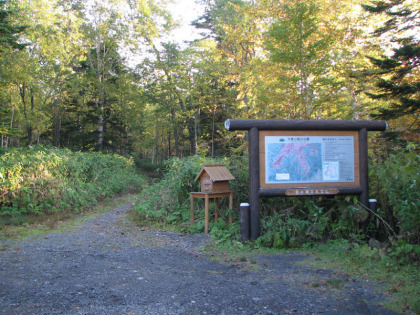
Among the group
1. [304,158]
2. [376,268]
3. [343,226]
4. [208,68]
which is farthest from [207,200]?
[208,68]

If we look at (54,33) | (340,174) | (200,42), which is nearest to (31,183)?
(340,174)

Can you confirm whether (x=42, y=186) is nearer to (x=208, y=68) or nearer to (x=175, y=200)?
(x=175, y=200)

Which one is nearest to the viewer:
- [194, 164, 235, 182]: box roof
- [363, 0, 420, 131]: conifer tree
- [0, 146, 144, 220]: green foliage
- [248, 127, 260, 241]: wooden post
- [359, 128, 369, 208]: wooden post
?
[248, 127, 260, 241]: wooden post

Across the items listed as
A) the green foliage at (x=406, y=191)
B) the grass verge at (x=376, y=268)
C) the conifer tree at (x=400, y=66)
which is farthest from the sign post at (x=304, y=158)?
the conifer tree at (x=400, y=66)

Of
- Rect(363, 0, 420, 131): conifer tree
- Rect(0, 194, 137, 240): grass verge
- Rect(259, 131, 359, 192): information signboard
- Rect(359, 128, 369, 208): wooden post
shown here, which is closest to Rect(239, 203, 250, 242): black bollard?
Rect(259, 131, 359, 192): information signboard

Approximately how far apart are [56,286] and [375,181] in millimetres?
5801

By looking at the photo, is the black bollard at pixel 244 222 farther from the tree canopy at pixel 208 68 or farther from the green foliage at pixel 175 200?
the tree canopy at pixel 208 68

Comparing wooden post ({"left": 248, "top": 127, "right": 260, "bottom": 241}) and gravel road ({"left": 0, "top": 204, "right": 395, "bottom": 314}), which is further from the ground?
wooden post ({"left": 248, "top": 127, "right": 260, "bottom": 241})

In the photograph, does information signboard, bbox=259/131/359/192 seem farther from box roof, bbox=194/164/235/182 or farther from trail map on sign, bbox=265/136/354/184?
box roof, bbox=194/164/235/182

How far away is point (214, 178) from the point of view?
7.15 meters

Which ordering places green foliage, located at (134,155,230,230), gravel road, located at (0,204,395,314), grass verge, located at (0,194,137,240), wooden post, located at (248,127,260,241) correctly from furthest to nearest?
green foliage, located at (134,155,230,230), grass verge, located at (0,194,137,240), wooden post, located at (248,127,260,241), gravel road, located at (0,204,395,314)

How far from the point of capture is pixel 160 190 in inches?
404

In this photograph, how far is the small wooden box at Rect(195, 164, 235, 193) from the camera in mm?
7219

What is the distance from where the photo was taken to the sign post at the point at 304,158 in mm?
6238
